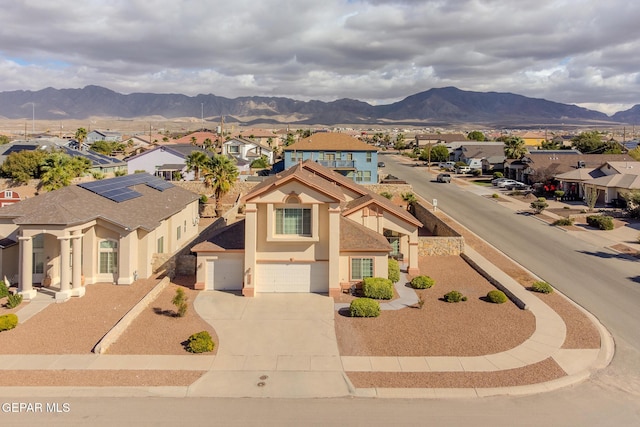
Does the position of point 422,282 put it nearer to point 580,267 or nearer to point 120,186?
point 580,267

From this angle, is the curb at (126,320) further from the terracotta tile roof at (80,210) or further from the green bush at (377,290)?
the green bush at (377,290)

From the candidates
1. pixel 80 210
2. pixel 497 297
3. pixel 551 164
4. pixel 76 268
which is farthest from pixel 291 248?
pixel 551 164

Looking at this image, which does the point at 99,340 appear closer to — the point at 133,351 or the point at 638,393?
the point at 133,351

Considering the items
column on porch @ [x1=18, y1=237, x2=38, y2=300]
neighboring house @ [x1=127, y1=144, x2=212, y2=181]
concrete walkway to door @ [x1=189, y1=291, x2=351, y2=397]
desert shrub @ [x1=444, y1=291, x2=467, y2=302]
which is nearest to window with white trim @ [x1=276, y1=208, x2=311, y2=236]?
concrete walkway to door @ [x1=189, y1=291, x2=351, y2=397]

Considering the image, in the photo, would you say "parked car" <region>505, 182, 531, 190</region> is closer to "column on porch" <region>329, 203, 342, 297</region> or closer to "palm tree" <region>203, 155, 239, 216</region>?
"palm tree" <region>203, 155, 239, 216</region>

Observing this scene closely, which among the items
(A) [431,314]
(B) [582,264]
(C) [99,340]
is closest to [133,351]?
(C) [99,340]

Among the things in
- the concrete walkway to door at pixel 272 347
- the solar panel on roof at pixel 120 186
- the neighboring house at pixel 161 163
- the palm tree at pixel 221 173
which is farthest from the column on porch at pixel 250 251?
the neighboring house at pixel 161 163
